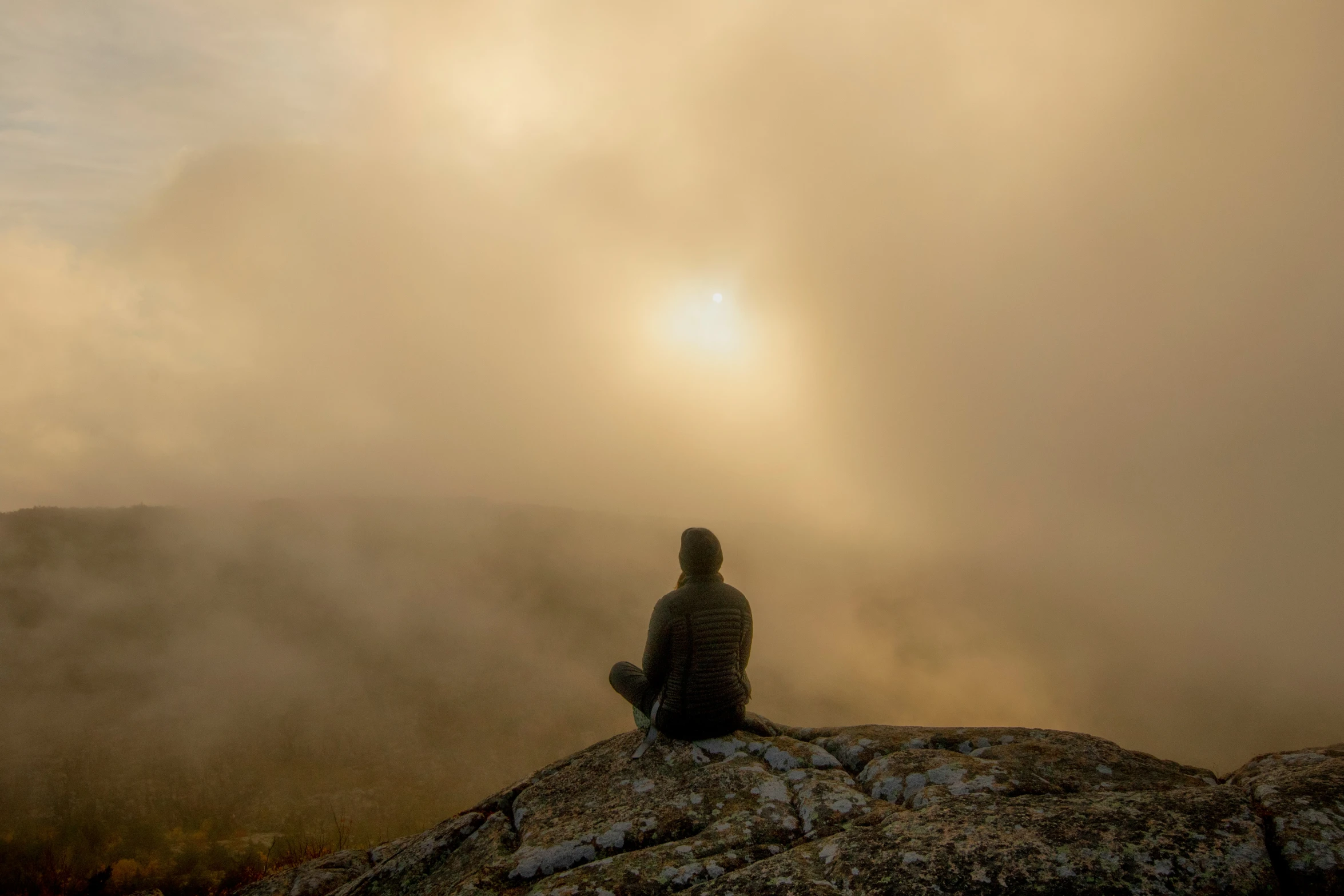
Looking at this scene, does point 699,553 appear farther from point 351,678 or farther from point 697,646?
point 351,678

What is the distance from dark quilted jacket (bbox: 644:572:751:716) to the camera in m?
10.1

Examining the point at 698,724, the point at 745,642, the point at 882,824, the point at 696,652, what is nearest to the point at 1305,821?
the point at 882,824

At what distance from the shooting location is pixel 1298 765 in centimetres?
819

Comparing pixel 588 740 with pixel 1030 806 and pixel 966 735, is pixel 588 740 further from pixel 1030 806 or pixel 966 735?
pixel 1030 806

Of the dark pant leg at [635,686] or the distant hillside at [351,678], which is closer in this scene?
the dark pant leg at [635,686]

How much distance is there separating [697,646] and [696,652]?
0.29ft

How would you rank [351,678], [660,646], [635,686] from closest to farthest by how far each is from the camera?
[660,646]
[635,686]
[351,678]

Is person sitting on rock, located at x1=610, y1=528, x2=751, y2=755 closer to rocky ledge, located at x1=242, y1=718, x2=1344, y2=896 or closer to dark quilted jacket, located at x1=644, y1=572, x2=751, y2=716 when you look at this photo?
dark quilted jacket, located at x1=644, y1=572, x2=751, y2=716

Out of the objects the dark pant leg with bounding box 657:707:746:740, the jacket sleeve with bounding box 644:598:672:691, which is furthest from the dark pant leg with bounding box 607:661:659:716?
the dark pant leg with bounding box 657:707:746:740

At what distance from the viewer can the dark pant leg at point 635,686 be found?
10.6m

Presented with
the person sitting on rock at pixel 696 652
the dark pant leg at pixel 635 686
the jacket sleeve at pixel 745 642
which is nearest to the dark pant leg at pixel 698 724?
the person sitting on rock at pixel 696 652

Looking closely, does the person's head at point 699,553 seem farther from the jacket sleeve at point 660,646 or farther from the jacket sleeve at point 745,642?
the jacket sleeve at point 745,642

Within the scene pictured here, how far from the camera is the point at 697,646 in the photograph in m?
10.1

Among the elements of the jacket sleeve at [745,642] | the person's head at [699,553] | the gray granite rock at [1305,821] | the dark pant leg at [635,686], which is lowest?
the gray granite rock at [1305,821]
